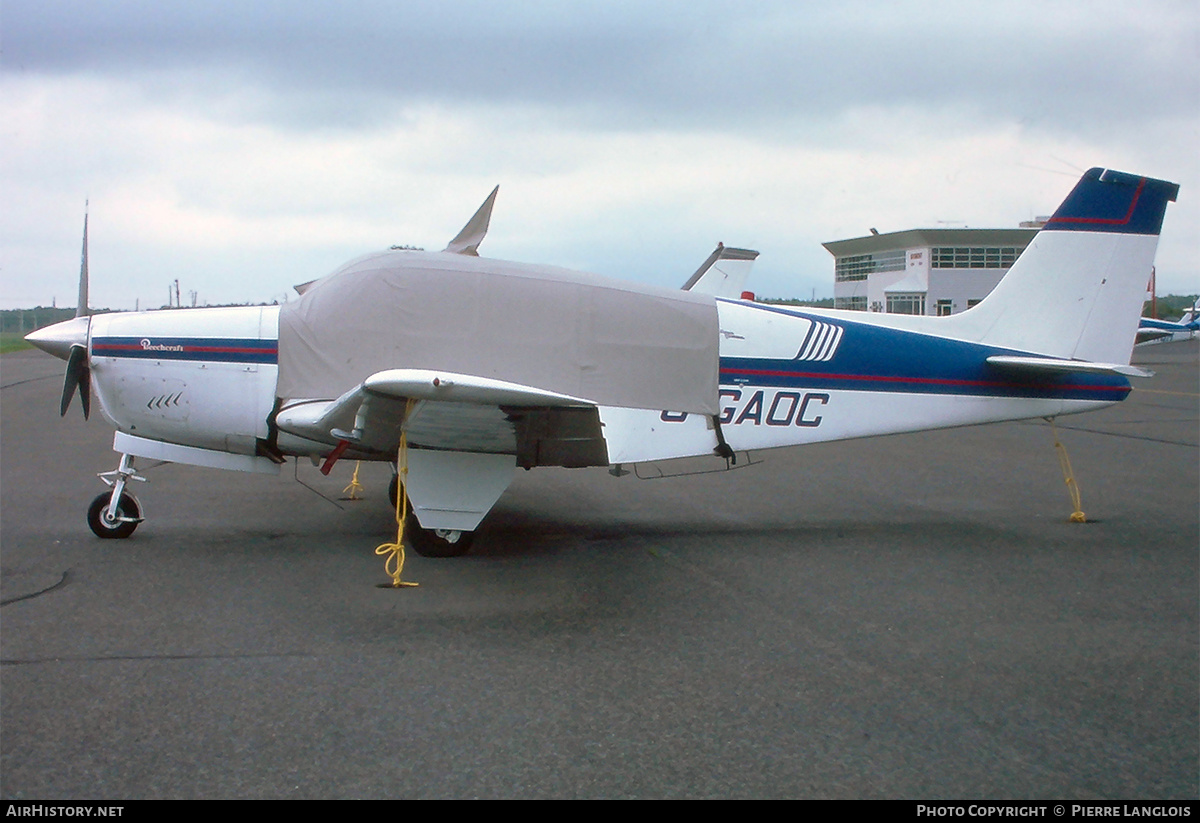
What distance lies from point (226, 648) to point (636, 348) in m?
3.50

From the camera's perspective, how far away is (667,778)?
10.4 ft

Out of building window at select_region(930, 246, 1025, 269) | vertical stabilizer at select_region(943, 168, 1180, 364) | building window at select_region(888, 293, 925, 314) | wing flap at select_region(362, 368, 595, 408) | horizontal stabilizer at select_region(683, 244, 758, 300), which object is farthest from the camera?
building window at select_region(930, 246, 1025, 269)

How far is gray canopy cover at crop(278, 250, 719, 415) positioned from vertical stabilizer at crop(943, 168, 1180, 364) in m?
3.00

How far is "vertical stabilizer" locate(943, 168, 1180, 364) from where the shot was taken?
7.68m

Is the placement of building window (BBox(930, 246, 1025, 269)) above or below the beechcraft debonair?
above

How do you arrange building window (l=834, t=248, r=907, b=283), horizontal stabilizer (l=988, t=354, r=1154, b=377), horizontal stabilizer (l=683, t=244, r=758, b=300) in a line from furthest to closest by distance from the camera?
building window (l=834, t=248, r=907, b=283), horizontal stabilizer (l=683, t=244, r=758, b=300), horizontal stabilizer (l=988, t=354, r=1154, b=377)

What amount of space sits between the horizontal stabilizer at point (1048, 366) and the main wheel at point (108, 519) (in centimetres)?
701

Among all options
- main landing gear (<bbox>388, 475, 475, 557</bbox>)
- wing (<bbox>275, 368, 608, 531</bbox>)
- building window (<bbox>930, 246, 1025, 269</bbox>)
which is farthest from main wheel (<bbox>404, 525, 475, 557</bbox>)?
building window (<bbox>930, 246, 1025, 269</bbox>)

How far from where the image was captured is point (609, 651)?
14.8ft

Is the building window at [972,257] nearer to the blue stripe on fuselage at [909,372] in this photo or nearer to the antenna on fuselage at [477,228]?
the blue stripe on fuselage at [909,372]

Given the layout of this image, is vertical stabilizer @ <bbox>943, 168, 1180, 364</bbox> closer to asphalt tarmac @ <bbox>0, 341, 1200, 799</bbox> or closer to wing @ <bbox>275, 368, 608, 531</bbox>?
asphalt tarmac @ <bbox>0, 341, 1200, 799</bbox>

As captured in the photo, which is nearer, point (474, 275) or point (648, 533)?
point (474, 275)

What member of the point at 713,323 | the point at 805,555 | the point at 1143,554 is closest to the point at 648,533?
the point at 805,555

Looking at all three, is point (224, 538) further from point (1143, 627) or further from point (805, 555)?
point (1143, 627)
